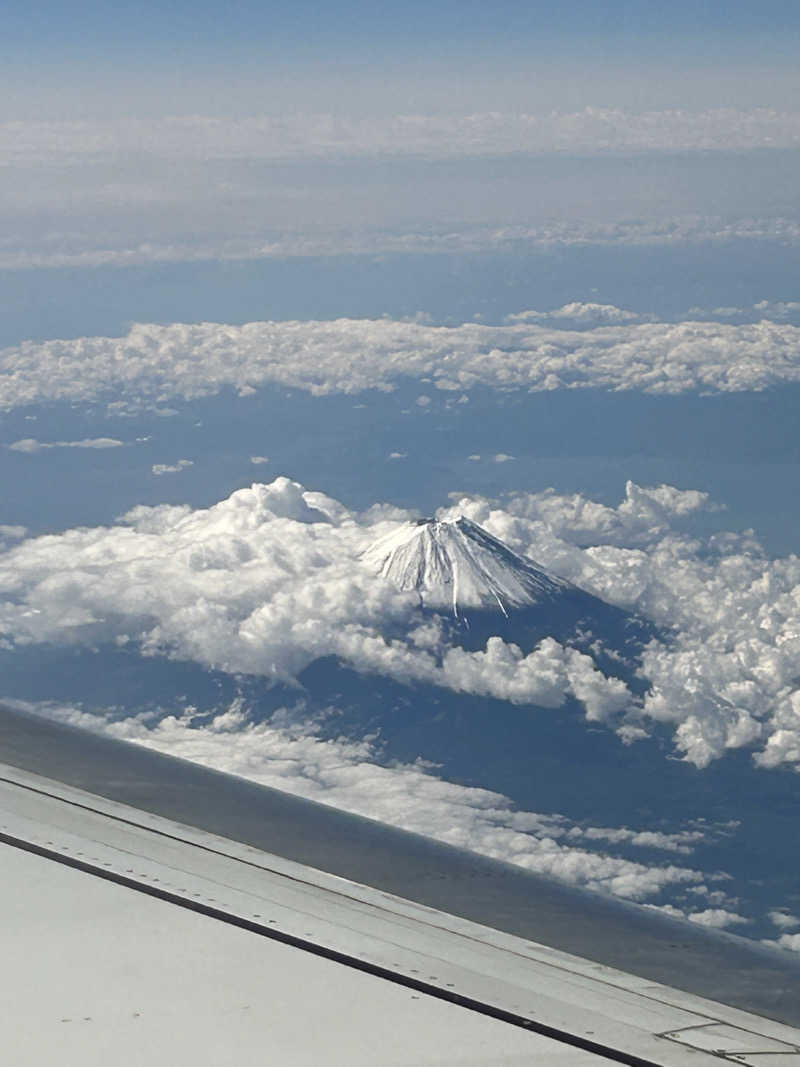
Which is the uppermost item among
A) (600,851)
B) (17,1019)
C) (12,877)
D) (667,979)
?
(600,851)

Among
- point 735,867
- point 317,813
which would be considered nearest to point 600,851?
point 735,867

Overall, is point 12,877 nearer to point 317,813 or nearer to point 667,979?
point 317,813

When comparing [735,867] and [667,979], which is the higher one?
[735,867]

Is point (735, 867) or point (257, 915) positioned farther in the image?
point (735, 867)

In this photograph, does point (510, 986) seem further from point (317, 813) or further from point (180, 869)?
point (317, 813)

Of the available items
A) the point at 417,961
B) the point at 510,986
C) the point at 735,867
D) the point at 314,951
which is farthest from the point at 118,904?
the point at 735,867

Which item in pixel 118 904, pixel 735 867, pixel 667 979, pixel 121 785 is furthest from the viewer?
pixel 735 867

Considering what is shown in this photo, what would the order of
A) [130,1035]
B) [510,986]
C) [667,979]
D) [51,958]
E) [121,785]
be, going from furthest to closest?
[121,785] < [667,979] < [510,986] < [51,958] < [130,1035]
